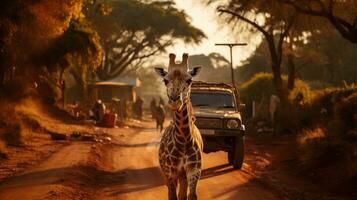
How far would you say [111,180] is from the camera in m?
14.9

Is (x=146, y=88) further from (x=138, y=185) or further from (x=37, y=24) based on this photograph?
(x=138, y=185)

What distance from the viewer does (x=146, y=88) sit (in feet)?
492

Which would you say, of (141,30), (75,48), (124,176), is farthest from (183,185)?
(141,30)

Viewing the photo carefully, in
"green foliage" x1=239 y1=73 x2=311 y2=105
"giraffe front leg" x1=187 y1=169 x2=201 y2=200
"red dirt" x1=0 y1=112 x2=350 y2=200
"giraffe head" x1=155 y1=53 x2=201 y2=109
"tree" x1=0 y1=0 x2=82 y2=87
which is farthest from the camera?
"green foliage" x1=239 y1=73 x2=311 y2=105

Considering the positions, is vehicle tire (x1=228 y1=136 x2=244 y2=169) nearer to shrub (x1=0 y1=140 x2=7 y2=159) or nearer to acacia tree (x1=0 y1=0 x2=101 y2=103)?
shrub (x1=0 y1=140 x2=7 y2=159)

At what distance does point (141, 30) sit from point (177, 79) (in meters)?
52.2

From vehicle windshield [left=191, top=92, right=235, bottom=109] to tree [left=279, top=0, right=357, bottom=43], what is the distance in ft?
14.4

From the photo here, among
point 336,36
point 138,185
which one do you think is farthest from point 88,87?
point 138,185

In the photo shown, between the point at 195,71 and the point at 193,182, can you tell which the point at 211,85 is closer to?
the point at 195,71

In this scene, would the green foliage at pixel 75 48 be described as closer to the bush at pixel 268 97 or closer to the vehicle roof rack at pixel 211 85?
the bush at pixel 268 97

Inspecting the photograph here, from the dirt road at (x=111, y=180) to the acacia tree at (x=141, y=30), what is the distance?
38.5 metres

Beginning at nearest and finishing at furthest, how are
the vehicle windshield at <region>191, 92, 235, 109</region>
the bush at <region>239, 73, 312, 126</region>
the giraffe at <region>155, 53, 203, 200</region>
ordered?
1. the giraffe at <region>155, 53, 203, 200</region>
2. the vehicle windshield at <region>191, 92, 235, 109</region>
3. the bush at <region>239, 73, 312, 126</region>

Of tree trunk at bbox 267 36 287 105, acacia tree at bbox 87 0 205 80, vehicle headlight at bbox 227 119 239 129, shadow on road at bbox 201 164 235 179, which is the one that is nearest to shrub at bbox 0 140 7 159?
shadow on road at bbox 201 164 235 179

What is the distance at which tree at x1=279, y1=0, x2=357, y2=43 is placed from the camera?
1998 cm
